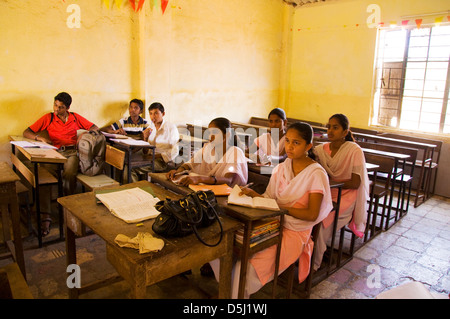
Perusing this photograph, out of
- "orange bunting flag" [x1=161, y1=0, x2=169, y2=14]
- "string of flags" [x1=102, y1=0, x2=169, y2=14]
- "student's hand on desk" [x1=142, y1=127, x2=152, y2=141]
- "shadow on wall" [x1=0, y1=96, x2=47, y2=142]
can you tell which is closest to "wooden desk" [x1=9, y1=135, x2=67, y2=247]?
"shadow on wall" [x1=0, y1=96, x2=47, y2=142]

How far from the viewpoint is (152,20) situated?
5109mm

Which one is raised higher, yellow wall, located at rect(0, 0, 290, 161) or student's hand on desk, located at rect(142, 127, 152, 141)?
yellow wall, located at rect(0, 0, 290, 161)

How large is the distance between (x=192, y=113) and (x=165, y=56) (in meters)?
1.13

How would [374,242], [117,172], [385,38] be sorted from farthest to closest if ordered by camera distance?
[385,38] < [117,172] < [374,242]

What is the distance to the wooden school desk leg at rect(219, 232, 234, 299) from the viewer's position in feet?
6.43

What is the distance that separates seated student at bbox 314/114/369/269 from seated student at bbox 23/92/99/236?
2.74 metres

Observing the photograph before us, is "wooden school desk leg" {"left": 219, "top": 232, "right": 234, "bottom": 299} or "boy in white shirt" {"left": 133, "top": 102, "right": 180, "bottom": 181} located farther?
"boy in white shirt" {"left": 133, "top": 102, "right": 180, "bottom": 181}

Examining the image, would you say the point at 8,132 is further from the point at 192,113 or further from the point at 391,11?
the point at 391,11

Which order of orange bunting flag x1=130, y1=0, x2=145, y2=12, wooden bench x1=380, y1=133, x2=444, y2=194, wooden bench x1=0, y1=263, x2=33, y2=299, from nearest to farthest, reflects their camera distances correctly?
wooden bench x1=0, y1=263, x2=33, y2=299
orange bunting flag x1=130, y1=0, x2=145, y2=12
wooden bench x1=380, y1=133, x2=444, y2=194

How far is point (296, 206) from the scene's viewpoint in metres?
2.40

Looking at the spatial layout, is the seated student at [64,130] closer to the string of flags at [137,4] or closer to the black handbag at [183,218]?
the string of flags at [137,4]

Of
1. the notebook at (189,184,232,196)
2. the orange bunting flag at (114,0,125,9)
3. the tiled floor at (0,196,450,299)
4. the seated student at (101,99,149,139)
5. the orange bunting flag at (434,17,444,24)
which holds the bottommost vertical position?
the tiled floor at (0,196,450,299)

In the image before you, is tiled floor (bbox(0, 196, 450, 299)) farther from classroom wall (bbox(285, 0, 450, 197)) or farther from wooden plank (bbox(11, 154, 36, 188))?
classroom wall (bbox(285, 0, 450, 197))
